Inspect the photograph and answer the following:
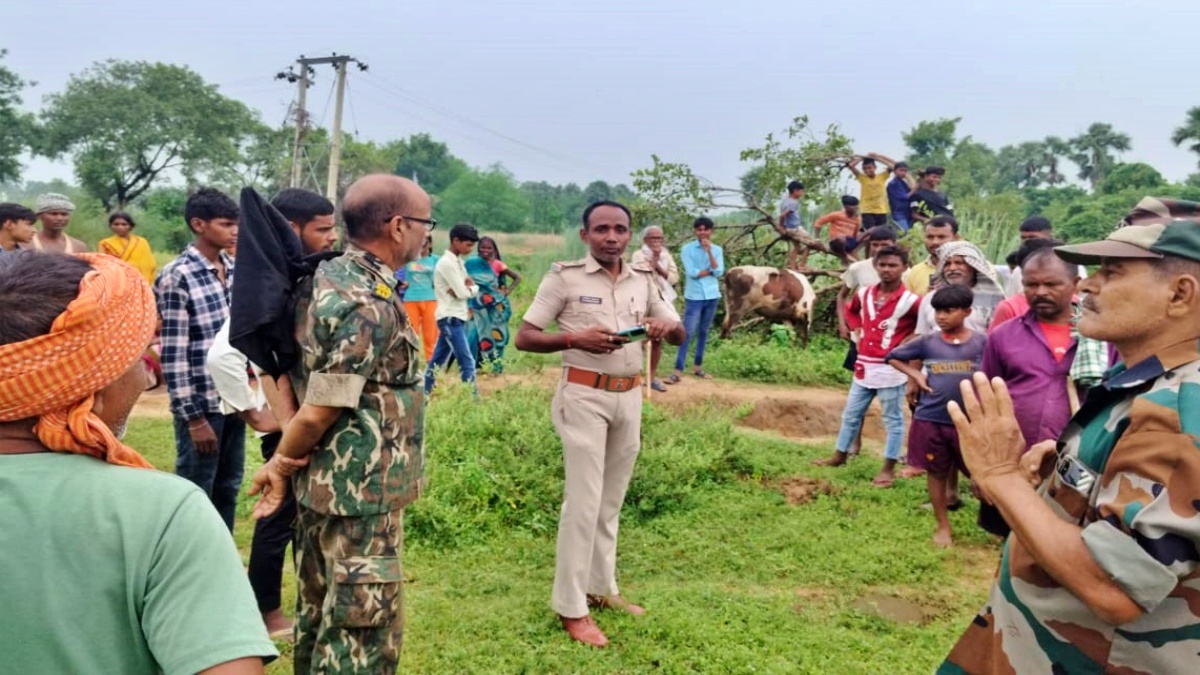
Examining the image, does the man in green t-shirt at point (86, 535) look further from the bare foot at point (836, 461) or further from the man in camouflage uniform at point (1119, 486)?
the bare foot at point (836, 461)

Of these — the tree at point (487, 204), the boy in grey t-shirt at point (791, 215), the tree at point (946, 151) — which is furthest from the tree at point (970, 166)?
the boy in grey t-shirt at point (791, 215)

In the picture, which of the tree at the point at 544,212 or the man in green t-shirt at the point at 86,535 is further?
the tree at the point at 544,212

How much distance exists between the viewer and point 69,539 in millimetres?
1052

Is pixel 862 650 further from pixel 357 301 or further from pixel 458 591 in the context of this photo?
pixel 357 301

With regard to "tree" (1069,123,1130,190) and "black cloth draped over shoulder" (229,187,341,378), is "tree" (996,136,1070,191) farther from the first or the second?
"black cloth draped over shoulder" (229,187,341,378)

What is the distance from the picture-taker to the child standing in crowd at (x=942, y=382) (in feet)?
15.2

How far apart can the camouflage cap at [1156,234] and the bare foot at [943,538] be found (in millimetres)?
3294

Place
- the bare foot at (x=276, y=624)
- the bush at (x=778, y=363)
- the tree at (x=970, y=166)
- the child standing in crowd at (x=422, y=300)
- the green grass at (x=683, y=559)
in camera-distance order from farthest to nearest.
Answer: the tree at (x=970, y=166) → the bush at (x=778, y=363) → the child standing in crowd at (x=422, y=300) → the bare foot at (x=276, y=624) → the green grass at (x=683, y=559)

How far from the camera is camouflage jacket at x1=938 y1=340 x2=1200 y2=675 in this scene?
1381 millimetres

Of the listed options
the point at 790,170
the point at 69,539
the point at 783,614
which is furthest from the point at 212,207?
the point at 790,170

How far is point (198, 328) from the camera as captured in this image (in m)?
3.70

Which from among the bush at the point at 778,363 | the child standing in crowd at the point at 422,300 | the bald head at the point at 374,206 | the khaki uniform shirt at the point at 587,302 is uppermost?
the bald head at the point at 374,206

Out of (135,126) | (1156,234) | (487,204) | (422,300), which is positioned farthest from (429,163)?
(1156,234)

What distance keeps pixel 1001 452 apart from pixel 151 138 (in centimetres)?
3520
